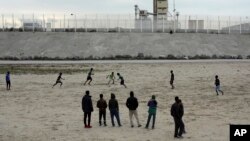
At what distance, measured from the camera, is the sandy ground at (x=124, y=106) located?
17.3 m

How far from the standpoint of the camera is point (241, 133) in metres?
10.8

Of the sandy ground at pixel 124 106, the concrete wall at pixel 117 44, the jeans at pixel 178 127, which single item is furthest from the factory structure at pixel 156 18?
the jeans at pixel 178 127

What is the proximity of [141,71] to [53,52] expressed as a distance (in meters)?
24.8

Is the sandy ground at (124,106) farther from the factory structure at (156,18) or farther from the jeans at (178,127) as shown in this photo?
the factory structure at (156,18)

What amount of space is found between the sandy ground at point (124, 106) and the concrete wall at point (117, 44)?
70.5 ft

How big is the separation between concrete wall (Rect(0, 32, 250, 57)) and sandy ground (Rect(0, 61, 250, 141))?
70.5 feet

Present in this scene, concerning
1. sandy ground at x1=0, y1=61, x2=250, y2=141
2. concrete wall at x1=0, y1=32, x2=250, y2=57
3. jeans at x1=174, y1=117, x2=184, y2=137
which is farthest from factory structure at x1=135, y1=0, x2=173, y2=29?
jeans at x1=174, y1=117, x2=184, y2=137

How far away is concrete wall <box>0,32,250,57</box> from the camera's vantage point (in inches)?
2596

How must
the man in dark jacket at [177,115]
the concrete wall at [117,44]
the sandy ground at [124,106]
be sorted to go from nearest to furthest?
the man in dark jacket at [177,115]
the sandy ground at [124,106]
the concrete wall at [117,44]

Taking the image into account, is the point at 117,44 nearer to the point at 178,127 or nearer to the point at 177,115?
the point at 178,127

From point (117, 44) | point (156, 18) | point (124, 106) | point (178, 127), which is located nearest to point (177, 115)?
point (178, 127)

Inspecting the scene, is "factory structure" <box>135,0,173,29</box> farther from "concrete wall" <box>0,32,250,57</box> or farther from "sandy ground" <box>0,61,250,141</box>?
"sandy ground" <box>0,61,250,141</box>

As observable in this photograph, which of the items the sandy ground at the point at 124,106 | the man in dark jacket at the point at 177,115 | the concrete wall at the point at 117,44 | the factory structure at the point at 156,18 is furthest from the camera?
the factory structure at the point at 156,18

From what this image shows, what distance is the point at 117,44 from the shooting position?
68.2 metres
